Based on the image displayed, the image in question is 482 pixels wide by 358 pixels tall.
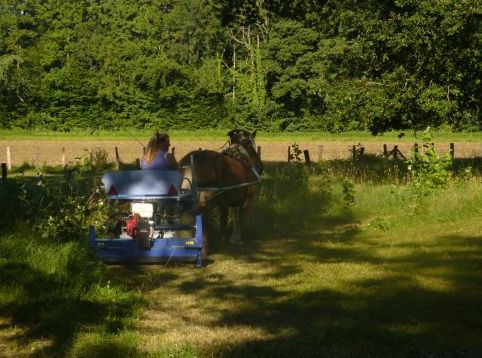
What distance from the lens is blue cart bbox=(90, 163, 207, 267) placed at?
10.8m

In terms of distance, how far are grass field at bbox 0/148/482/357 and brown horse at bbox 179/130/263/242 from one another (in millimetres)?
663

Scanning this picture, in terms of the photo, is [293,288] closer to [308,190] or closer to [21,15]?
[308,190]

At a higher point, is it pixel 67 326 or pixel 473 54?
pixel 473 54

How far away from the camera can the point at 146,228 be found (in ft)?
35.6

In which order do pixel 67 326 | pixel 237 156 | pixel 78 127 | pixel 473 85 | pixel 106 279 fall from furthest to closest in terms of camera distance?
pixel 78 127 < pixel 473 85 < pixel 237 156 < pixel 106 279 < pixel 67 326

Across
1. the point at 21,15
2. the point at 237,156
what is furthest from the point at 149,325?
the point at 21,15

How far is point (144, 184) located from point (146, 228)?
2.17ft

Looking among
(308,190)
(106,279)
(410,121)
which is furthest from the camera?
(410,121)

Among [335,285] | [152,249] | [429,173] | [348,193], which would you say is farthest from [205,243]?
[429,173]

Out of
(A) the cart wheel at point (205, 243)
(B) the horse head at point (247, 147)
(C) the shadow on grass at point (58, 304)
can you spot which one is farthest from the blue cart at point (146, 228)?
(B) the horse head at point (247, 147)

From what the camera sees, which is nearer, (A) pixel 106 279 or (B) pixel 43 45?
(A) pixel 106 279

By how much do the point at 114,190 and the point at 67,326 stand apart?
3.74 metres

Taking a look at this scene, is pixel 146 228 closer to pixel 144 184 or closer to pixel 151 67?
pixel 144 184

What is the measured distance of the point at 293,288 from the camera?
32.6 feet
